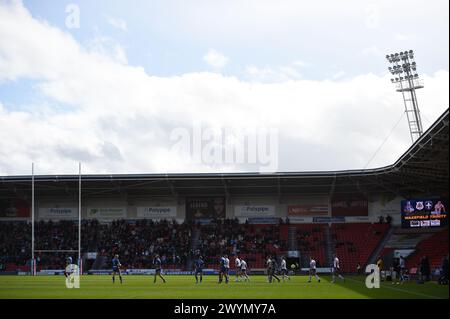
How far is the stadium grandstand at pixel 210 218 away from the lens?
62906mm

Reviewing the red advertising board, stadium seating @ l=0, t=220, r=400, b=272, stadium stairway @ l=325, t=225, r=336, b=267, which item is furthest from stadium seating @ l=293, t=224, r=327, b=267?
the red advertising board

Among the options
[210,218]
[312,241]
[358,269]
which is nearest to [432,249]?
[358,269]

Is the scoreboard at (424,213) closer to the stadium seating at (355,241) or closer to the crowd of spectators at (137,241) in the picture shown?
Result: the stadium seating at (355,241)

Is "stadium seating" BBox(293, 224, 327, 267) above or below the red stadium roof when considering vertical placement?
below

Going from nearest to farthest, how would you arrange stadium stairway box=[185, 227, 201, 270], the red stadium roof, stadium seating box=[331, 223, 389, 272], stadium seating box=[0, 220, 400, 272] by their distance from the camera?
the red stadium roof → stadium seating box=[331, 223, 389, 272] → stadium stairway box=[185, 227, 201, 270] → stadium seating box=[0, 220, 400, 272]

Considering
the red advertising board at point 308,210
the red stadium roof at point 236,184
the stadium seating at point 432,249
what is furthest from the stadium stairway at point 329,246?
the stadium seating at point 432,249

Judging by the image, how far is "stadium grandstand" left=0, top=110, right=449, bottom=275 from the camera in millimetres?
62906

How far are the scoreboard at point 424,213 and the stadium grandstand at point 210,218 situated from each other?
1389 cm

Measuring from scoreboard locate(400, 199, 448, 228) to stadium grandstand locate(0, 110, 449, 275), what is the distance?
13892mm

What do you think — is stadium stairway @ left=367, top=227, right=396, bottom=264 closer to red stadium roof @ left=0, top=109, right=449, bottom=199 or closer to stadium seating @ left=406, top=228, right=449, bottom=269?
red stadium roof @ left=0, top=109, right=449, bottom=199

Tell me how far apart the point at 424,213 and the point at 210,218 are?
2884 centimetres

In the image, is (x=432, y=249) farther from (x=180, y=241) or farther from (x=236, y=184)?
(x=180, y=241)

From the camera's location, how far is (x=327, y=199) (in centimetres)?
6756
